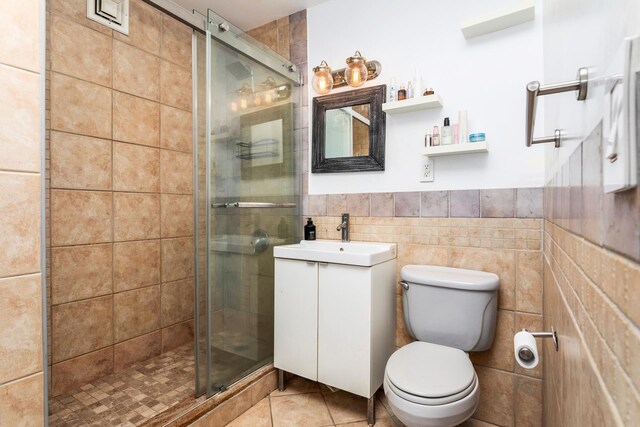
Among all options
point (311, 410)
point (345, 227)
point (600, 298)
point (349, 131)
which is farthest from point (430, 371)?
point (349, 131)

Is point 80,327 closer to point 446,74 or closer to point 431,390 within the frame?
point 431,390

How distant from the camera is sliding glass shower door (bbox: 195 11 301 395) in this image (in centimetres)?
165

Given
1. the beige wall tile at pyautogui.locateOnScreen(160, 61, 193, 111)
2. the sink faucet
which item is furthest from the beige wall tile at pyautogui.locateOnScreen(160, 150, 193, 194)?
the sink faucet

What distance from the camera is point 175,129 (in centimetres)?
240

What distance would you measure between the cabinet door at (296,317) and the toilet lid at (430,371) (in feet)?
1.68

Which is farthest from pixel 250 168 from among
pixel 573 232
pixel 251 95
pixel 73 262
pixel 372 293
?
pixel 573 232

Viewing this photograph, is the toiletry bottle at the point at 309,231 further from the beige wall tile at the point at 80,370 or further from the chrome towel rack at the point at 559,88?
the chrome towel rack at the point at 559,88

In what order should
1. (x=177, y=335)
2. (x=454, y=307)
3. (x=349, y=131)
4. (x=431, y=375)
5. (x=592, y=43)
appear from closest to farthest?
(x=592, y=43) < (x=431, y=375) < (x=454, y=307) < (x=349, y=131) < (x=177, y=335)

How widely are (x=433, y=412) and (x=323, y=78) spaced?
1.85 metres

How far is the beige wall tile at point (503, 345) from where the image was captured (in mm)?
1617

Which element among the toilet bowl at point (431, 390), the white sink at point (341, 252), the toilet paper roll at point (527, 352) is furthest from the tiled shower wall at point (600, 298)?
A: the white sink at point (341, 252)

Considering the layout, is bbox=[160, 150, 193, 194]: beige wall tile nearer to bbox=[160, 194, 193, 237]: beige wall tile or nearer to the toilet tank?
bbox=[160, 194, 193, 237]: beige wall tile

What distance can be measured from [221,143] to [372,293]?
1094 mm

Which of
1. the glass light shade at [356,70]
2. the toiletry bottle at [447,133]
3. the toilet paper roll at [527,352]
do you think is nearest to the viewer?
the toilet paper roll at [527,352]
